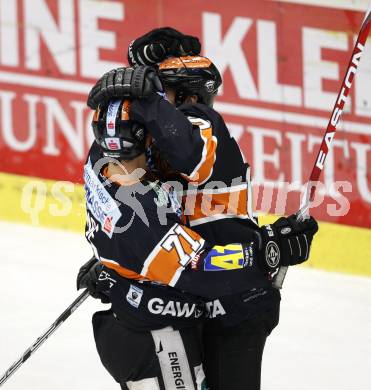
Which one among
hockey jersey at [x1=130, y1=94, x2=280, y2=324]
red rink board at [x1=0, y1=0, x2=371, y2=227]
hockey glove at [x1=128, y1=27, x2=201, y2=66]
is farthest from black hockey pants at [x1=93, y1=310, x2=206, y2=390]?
red rink board at [x1=0, y1=0, x2=371, y2=227]

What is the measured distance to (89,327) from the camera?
4.81 meters

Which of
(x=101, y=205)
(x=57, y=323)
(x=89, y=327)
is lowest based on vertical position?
(x=89, y=327)

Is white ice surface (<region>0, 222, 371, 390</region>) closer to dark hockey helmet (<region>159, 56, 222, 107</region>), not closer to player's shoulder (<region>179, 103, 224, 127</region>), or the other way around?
dark hockey helmet (<region>159, 56, 222, 107</region>)

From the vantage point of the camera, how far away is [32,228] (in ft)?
19.8

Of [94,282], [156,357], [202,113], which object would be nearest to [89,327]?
[94,282]

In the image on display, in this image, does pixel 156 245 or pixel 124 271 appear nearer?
pixel 156 245

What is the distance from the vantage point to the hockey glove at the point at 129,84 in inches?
109

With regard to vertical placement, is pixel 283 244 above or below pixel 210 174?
below

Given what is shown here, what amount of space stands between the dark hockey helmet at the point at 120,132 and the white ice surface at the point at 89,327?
1.64 m

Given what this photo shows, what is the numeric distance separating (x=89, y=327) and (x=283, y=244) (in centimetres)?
200

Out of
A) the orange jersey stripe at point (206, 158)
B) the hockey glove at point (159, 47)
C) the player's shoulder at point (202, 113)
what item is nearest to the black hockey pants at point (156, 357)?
the orange jersey stripe at point (206, 158)

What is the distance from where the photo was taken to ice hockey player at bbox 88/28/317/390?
2777 mm

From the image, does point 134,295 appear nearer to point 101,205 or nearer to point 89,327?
point 101,205

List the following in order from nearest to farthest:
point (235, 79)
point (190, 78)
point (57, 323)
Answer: point (190, 78) → point (57, 323) → point (235, 79)
